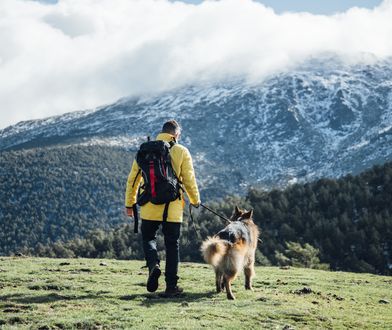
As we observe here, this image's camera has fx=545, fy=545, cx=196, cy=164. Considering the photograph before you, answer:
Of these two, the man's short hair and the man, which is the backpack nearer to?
the man

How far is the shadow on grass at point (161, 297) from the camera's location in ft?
47.2

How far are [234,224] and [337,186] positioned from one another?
9597cm

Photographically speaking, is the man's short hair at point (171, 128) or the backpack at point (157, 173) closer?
the backpack at point (157, 173)

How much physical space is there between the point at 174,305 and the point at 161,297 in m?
1.41

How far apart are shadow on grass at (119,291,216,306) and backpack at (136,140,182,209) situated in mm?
2182

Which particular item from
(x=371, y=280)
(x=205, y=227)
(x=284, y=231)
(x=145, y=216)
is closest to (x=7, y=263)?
(x=145, y=216)

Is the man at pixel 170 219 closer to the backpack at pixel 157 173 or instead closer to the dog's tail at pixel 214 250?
the backpack at pixel 157 173

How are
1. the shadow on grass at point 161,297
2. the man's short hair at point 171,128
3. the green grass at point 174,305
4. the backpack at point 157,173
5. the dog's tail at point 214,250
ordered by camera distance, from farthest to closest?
the man's short hair at point 171,128
the dog's tail at point 214,250
the backpack at point 157,173
the shadow on grass at point 161,297
the green grass at point 174,305

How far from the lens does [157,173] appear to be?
48.3 feet

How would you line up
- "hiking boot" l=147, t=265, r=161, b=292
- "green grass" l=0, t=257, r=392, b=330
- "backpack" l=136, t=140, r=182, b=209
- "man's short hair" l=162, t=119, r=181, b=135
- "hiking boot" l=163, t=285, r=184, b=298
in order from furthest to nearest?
"man's short hair" l=162, t=119, r=181, b=135
"hiking boot" l=163, t=285, r=184, b=298
"backpack" l=136, t=140, r=182, b=209
"hiking boot" l=147, t=265, r=161, b=292
"green grass" l=0, t=257, r=392, b=330

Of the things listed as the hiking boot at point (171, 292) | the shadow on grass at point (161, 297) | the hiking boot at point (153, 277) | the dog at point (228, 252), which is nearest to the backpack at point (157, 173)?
the hiking boot at point (153, 277)

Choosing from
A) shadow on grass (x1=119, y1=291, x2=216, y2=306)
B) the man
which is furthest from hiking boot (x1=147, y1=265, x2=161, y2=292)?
shadow on grass (x1=119, y1=291, x2=216, y2=306)

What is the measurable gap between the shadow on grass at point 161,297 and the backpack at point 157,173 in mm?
2182

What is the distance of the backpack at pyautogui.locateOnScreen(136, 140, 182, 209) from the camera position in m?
14.7
